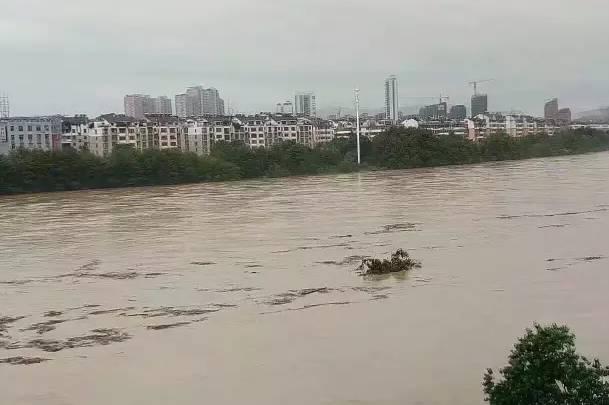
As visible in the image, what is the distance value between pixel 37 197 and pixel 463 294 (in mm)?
17470

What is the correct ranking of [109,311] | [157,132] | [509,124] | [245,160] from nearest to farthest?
[109,311] → [245,160] → [157,132] → [509,124]

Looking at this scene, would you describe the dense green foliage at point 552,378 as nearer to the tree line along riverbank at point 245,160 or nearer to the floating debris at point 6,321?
the floating debris at point 6,321

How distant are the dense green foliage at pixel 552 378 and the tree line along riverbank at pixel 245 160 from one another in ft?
71.4

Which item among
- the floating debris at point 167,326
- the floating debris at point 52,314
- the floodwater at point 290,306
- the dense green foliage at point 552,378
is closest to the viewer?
the dense green foliage at point 552,378

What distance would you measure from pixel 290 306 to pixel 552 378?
2.99 meters

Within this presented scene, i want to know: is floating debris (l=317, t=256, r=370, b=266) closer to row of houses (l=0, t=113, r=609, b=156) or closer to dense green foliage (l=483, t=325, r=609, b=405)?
dense green foliage (l=483, t=325, r=609, b=405)

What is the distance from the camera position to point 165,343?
4.09 metres

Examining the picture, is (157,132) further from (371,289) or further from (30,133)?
(371,289)

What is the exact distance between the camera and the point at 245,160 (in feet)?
87.5

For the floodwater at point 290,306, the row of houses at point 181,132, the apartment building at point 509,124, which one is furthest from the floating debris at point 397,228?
the apartment building at point 509,124

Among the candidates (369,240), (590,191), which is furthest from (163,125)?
(369,240)

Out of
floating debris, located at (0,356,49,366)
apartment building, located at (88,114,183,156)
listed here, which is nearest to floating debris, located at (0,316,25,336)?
floating debris, located at (0,356,49,366)

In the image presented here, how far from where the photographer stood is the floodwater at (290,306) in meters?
3.36

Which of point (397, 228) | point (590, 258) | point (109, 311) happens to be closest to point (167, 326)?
point (109, 311)
